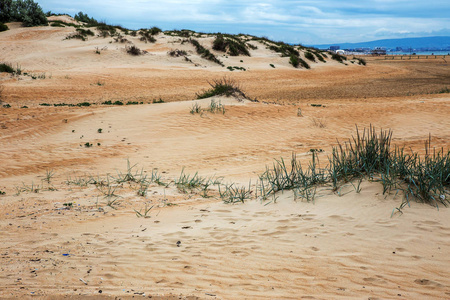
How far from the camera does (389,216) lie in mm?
4832

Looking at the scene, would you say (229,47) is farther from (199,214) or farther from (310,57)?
(199,214)

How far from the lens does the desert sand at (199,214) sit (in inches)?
145

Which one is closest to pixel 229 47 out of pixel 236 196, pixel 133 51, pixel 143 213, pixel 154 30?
pixel 154 30

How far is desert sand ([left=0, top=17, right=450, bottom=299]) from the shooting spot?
3688 millimetres

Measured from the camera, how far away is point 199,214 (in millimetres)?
5574

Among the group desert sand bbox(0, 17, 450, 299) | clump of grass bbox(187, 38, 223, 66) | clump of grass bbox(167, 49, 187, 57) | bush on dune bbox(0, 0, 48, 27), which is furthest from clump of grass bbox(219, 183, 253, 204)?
bush on dune bbox(0, 0, 48, 27)

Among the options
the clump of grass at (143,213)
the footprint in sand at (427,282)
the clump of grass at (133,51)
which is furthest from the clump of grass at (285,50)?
the footprint in sand at (427,282)

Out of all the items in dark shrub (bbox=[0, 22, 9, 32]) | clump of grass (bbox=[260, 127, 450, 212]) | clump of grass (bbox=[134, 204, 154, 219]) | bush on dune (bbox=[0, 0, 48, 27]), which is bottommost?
clump of grass (bbox=[134, 204, 154, 219])

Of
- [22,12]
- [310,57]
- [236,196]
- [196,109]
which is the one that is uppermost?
[22,12]

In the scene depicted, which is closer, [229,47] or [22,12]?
[229,47]

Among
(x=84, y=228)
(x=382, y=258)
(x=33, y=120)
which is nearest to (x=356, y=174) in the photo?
(x=382, y=258)

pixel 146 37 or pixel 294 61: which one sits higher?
pixel 146 37

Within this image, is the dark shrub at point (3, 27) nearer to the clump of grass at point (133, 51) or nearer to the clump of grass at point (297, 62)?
the clump of grass at point (133, 51)

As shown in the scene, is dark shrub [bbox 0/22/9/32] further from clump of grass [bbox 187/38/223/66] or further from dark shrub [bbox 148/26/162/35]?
clump of grass [bbox 187/38/223/66]
